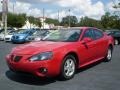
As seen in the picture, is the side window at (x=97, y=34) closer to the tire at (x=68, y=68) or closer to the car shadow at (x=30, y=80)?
the tire at (x=68, y=68)

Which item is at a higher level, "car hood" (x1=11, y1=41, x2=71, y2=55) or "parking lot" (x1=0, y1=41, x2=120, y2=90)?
"car hood" (x1=11, y1=41, x2=71, y2=55)

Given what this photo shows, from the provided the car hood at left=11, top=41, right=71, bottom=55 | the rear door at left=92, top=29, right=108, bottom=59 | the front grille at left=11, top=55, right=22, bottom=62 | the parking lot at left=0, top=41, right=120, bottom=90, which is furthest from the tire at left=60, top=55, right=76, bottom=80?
the rear door at left=92, top=29, right=108, bottom=59

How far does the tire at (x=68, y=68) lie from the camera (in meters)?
7.48

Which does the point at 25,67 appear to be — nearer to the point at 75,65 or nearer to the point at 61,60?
the point at 61,60

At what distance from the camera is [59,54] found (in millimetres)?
7309

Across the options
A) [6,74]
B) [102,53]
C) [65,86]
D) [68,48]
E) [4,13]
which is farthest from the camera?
[4,13]

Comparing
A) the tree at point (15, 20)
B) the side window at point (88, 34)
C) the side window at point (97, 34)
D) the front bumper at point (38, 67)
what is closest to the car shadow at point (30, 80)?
the front bumper at point (38, 67)

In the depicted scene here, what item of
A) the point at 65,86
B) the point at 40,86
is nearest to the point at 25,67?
the point at 40,86

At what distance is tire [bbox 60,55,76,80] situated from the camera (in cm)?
748

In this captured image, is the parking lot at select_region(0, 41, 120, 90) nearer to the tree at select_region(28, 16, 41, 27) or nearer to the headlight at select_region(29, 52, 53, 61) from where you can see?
the headlight at select_region(29, 52, 53, 61)

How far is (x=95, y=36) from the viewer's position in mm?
9555

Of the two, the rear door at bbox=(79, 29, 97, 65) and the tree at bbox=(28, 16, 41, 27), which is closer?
the rear door at bbox=(79, 29, 97, 65)

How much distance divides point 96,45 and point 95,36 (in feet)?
1.29

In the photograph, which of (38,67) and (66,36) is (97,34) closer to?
(66,36)
